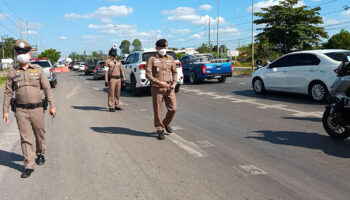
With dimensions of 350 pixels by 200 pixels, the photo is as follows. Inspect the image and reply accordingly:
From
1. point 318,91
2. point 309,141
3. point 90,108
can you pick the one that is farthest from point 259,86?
point 309,141

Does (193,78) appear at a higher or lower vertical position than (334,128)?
higher

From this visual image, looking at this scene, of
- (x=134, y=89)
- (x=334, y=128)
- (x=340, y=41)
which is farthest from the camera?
(x=340, y=41)

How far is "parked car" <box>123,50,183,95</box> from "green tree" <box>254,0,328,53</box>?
12778 millimetres

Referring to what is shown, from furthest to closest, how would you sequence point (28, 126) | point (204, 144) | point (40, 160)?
point (204, 144), point (40, 160), point (28, 126)

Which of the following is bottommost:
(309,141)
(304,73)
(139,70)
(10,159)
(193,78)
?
(10,159)

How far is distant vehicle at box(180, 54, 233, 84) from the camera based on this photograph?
59.0 ft

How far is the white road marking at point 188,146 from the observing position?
530cm

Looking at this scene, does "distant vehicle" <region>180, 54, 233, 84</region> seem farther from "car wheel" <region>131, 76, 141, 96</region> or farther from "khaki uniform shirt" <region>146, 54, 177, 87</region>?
"khaki uniform shirt" <region>146, 54, 177, 87</region>

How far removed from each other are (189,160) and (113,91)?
5.85 m

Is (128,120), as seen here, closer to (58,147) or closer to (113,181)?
(58,147)

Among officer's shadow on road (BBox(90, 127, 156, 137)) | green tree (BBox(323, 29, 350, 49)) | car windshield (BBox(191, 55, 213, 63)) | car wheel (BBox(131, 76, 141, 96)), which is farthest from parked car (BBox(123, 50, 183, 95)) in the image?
green tree (BBox(323, 29, 350, 49))

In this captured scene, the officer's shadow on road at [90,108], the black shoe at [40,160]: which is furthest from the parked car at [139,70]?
the black shoe at [40,160]

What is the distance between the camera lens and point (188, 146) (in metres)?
5.80

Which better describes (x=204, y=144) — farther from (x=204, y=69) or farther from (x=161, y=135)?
(x=204, y=69)
